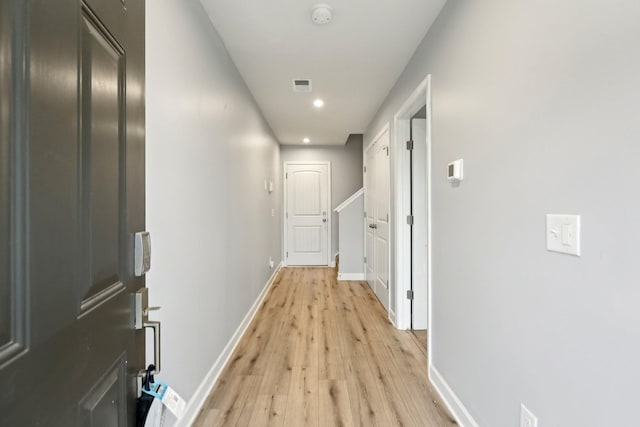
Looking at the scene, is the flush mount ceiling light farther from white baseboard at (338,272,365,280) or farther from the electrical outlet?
white baseboard at (338,272,365,280)

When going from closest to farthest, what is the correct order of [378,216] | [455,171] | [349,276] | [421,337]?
[455,171], [421,337], [378,216], [349,276]

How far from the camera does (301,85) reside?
3039 millimetres

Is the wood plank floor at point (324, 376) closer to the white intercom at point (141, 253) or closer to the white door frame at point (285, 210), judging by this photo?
the white intercom at point (141, 253)

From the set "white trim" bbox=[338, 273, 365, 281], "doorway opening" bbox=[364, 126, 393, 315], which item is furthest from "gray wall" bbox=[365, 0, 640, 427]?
"white trim" bbox=[338, 273, 365, 281]

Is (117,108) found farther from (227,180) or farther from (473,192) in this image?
(227,180)

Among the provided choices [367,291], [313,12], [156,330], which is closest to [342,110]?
[313,12]

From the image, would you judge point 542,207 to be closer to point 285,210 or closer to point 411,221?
point 411,221

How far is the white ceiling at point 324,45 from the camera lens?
6.17 ft

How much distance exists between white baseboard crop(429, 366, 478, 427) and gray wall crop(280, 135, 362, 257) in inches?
161

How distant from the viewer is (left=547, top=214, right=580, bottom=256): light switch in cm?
93

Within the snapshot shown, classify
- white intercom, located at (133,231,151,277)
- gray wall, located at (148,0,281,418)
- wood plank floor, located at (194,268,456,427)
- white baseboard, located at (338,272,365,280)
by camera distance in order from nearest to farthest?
white intercom, located at (133,231,151,277)
gray wall, located at (148,0,281,418)
wood plank floor, located at (194,268,456,427)
white baseboard, located at (338,272,365,280)

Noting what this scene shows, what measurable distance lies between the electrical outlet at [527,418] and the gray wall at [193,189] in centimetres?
144

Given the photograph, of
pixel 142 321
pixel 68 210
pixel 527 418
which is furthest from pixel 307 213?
pixel 68 210

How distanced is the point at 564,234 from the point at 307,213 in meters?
5.14
